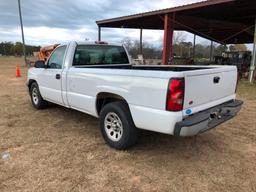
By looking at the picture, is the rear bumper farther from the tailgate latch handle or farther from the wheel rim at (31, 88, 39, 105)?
the wheel rim at (31, 88, 39, 105)

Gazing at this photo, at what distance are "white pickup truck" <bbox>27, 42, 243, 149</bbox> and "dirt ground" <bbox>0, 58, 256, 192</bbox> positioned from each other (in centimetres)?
48

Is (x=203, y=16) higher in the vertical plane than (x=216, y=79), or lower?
higher

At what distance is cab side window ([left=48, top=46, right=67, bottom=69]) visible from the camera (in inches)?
196

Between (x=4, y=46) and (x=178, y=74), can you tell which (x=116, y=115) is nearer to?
(x=178, y=74)

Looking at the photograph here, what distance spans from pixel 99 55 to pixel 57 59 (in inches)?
37.6

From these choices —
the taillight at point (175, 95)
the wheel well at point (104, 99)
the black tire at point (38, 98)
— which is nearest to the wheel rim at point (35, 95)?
the black tire at point (38, 98)

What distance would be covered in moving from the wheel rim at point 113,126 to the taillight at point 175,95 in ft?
3.60

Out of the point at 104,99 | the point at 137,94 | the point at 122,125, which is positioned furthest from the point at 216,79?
the point at 104,99

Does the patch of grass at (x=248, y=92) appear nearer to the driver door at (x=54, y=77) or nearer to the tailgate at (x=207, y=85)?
the tailgate at (x=207, y=85)

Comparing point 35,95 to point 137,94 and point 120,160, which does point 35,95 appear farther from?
point 137,94

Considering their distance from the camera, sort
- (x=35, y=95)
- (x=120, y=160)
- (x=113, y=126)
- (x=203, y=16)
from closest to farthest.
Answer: (x=120, y=160) → (x=113, y=126) → (x=35, y=95) → (x=203, y=16)

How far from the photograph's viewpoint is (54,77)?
16.6 feet

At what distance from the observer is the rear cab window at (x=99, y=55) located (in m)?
4.82

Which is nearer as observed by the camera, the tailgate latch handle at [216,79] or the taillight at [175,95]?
the taillight at [175,95]
